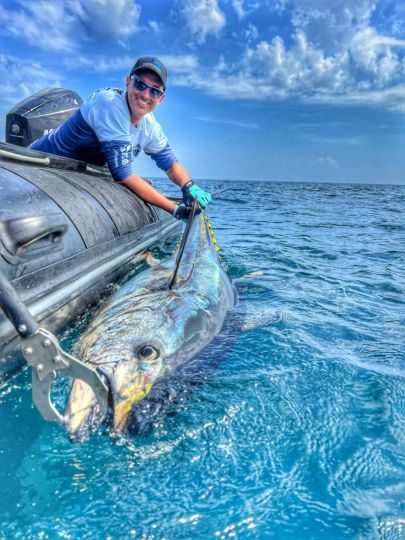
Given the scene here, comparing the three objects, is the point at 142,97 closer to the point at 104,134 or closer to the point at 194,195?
the point at 104,134

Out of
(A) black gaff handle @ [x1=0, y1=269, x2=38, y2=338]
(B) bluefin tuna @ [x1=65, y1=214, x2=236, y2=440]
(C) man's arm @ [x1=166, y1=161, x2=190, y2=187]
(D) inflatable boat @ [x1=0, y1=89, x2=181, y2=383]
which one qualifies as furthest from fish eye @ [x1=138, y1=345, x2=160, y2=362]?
Answer: (C) man's arm @ [x1=166, y1=161, x2=190, y2=187]

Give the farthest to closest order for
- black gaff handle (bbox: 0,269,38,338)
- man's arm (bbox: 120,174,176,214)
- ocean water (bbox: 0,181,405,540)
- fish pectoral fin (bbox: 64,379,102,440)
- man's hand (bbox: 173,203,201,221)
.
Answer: man's hand (bbox: 173,203,201,221)
man's arm (bbox: 120,174,176,214)
fish pectoral fin (bbox: 64,379,102,440)
ocean water (bbox: 0,181,405,540)
black gaff handle (bbox: 0,269,38,338)

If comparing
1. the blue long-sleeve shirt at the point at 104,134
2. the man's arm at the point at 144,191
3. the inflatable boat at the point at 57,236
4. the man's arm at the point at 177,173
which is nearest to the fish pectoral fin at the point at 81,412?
the inflatable boat at the point at 57,236

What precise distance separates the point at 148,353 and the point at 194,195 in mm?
3275

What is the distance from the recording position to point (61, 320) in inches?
110

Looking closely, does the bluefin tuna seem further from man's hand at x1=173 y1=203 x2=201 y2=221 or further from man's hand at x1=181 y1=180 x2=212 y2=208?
man's hand at x1=181 y1=180 x2=212 y2=208

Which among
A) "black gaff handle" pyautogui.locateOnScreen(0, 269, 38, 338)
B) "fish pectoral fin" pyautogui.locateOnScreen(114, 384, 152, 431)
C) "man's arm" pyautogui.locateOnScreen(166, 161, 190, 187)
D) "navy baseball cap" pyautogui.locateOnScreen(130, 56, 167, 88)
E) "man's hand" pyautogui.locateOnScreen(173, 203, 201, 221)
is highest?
"navy baseball cap" pyautogui.locateOnScreen(130, 56, 167, 88)

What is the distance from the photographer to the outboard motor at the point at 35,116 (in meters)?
6.14

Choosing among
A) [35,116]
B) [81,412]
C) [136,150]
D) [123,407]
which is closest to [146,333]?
[123,407]

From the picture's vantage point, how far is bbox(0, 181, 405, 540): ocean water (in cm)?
160

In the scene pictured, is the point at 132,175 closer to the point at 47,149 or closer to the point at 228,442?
the point at 47,149

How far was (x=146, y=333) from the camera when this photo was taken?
95.6 inches

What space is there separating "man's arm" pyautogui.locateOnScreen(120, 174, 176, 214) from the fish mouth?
10.3 feet

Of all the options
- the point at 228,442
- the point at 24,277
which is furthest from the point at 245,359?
the point at 24,277
